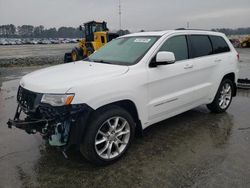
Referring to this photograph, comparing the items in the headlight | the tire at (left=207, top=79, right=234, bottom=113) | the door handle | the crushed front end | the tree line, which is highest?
the tree line

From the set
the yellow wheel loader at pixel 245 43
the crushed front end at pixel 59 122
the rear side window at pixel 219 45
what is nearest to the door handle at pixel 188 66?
the rear side window at pixel 219 45

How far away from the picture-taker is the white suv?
299 centimetres

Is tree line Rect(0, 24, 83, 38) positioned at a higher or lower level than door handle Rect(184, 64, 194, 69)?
higher

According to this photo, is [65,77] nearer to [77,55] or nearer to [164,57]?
[164,57]

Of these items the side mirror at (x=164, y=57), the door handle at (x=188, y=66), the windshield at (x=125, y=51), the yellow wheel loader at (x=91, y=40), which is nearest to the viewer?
the side mirror at (x=164, y=57)

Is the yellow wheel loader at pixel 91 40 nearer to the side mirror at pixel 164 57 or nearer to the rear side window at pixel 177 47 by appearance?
the rear side window at pixel 177 47

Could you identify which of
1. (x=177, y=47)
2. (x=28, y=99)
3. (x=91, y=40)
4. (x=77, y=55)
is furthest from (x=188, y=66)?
(x=91, y=40)

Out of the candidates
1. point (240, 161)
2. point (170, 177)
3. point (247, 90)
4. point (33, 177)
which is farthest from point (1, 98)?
point (247, 90)

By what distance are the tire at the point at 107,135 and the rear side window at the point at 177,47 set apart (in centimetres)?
140

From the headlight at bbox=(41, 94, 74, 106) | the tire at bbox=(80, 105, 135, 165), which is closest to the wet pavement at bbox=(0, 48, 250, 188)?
the tire at bbox=(80, 105, 135, 165)

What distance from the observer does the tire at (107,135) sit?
312 centimetres

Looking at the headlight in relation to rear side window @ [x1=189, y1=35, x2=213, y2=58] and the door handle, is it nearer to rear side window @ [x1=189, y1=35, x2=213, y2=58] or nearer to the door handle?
the door handle

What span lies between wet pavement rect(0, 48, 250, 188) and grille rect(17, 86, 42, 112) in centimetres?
85

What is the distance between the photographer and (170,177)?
3.09 metres
